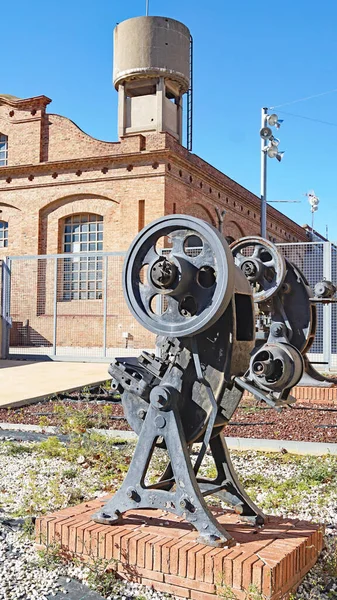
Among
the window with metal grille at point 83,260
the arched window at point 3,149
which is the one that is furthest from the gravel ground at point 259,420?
the arched window at point 3,149

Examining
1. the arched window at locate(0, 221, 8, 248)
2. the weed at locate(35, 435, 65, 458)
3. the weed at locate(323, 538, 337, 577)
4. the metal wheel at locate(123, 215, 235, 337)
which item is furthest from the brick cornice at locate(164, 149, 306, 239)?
the weed at locate(323, 538, 337, 577)

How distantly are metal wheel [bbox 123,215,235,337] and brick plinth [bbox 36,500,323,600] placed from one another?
1.06 meters

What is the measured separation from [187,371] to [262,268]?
5.15m

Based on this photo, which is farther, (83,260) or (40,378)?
(83,260)

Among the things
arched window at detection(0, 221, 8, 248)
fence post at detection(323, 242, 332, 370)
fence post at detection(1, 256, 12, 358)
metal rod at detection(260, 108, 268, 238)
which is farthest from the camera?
arched window at detection(0, 221, 8, 248)

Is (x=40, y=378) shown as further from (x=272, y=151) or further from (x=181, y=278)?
(x=272, y=151)

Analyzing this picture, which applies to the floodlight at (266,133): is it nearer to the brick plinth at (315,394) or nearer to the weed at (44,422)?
the brick plinth at (315,394)

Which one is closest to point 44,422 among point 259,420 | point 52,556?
point 259,420

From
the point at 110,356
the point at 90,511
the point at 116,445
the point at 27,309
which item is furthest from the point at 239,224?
the point at 90,511

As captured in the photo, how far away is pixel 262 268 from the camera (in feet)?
27.8

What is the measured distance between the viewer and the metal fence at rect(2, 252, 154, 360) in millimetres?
20516

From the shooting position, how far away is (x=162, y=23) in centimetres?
2803

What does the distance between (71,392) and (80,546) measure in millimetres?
7243

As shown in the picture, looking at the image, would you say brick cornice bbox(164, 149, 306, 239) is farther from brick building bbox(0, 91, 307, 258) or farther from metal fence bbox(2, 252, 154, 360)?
metal fence bbox(2, 252, 154, 360)
